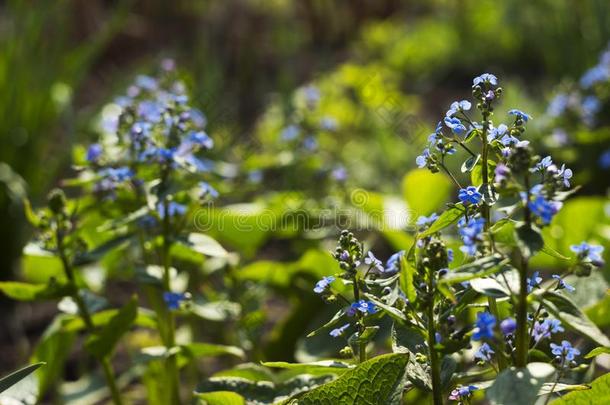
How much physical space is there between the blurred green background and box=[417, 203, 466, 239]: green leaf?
3.20 feet

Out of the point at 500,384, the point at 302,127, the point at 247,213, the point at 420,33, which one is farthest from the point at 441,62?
the point at 500,384

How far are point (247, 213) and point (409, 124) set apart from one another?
1988 millimetres

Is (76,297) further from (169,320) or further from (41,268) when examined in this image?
(41,268)

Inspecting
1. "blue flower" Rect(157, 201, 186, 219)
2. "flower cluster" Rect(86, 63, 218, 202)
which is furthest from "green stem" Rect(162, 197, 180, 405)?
"flower cluster" Rect(86, 63, 218, 202)

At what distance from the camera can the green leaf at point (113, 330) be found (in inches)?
68.0

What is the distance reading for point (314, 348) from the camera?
1972 mm

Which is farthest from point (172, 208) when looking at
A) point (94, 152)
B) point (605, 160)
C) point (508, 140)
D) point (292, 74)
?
point (292, 74)

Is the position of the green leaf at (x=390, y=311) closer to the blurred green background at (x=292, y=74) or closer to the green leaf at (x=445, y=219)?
the green leaf at (x=445, y=219)

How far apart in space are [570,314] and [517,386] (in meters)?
0.15

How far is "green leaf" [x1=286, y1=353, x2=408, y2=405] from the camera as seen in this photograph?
1.29 metres

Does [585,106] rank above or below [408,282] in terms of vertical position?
above

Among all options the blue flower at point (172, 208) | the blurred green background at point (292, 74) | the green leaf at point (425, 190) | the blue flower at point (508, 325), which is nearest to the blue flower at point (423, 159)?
the blue flower at point (508, 325)

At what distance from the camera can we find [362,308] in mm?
1267

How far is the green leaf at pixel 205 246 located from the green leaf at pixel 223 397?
0.30 metres
